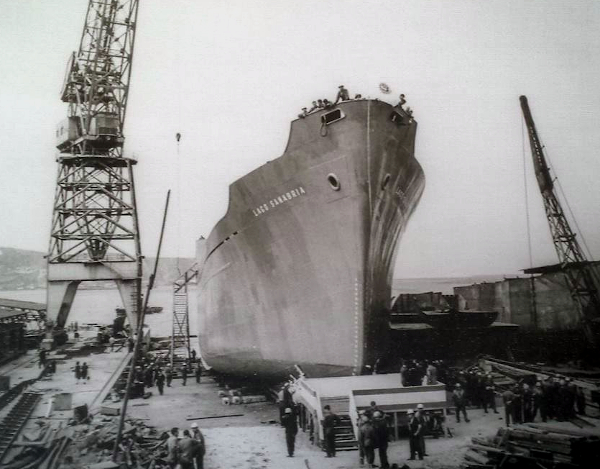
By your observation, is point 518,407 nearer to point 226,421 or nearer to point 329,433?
point 329,433

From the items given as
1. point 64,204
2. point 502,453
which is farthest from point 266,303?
point 64,204

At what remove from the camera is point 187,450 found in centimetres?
575

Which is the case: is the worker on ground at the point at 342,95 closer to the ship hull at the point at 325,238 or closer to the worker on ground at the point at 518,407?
the ship hull at the point at 325,238

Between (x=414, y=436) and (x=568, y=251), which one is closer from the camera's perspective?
(x=414, y=436)

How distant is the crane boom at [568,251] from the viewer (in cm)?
1159

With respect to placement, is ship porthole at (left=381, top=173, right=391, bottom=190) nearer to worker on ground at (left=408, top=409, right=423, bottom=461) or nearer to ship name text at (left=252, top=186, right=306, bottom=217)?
ship name text at (left=252, top=186, right=306, bottom=217)

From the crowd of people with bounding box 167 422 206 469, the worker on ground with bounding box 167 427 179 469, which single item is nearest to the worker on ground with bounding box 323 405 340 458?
the crowd of people with bounding box 167 422 206 469

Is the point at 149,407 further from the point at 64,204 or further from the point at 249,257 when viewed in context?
the point at 64,204

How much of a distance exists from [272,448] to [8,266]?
6473 millimetres

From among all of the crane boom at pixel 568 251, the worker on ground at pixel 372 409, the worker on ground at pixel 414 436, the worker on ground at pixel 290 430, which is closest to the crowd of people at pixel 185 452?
the worker on ground at pixel 290 430

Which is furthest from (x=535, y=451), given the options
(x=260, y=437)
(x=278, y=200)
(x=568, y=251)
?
(x=568, y=251)

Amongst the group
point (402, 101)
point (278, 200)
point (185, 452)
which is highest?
point (402, 101)

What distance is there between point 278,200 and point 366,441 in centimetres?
476

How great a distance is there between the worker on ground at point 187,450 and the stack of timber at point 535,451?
3412 mm
